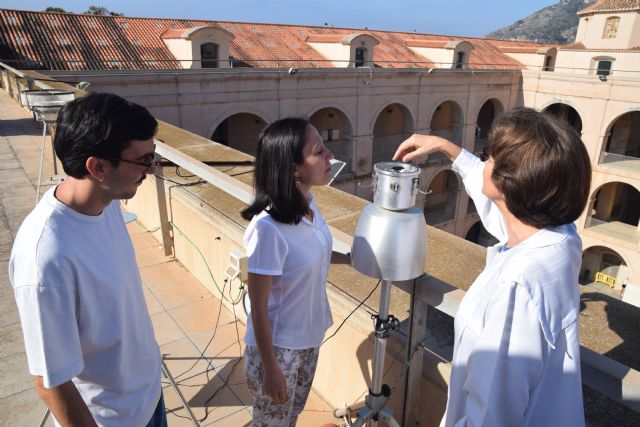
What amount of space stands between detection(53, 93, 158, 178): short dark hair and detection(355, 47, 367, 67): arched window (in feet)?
66.2

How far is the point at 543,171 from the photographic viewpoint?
4.13 ft

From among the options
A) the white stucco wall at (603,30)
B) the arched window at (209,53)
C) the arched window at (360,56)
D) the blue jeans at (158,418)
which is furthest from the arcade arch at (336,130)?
the white stucco wall at (603,30)

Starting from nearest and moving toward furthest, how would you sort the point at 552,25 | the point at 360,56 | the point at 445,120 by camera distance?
the point at 360,56 → the point at 445,120 → the point at 552,25

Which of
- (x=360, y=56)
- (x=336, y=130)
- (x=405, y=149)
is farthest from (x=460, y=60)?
(x=405, y=149)

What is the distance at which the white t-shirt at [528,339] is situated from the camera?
118 cm

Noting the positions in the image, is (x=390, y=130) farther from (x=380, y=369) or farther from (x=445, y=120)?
(x=380, y=369)

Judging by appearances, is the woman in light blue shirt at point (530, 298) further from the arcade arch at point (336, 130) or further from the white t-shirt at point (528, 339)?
the arcade arch at point (336, 130)

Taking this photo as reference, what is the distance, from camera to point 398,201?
1.55 m

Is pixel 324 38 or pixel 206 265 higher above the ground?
pixel 324 38

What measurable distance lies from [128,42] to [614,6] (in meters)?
27.4

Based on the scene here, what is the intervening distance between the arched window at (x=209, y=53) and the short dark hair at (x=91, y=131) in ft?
55.6

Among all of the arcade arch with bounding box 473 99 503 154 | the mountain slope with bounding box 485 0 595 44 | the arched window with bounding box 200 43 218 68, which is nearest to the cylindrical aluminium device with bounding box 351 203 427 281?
the arched window with bounding box 200 43 218 68

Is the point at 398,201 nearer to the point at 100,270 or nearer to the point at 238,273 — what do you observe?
the point at 100,270

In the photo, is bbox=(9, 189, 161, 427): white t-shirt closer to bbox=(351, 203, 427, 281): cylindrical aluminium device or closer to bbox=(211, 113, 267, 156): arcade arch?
bbox=(351, 203, 427, 281): cylindrical aluminium device
